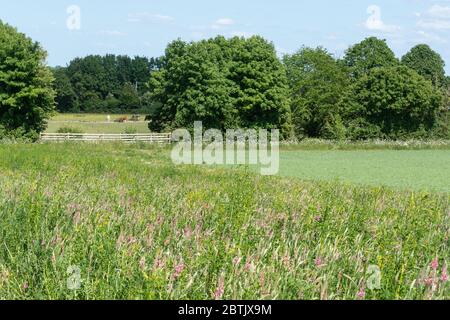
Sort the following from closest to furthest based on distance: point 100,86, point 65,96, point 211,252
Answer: point 211,252 → point 65,96 → point 100,86

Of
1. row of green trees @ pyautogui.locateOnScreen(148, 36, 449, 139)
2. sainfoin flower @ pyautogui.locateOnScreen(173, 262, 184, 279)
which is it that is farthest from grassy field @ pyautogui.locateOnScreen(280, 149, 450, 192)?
sainfoin flower @ pyautogui.locateOnScreen(173, 262, 184, 279)

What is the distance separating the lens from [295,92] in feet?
263

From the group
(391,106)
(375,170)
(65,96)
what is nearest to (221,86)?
(391,106)

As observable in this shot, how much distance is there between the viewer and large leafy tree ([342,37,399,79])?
83.8m

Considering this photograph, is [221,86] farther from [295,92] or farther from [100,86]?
[100,86]

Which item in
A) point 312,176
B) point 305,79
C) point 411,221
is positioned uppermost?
point 305,79

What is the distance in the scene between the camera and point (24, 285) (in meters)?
4.66

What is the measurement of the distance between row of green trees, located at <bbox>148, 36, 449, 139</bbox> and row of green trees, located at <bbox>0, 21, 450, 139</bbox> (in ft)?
0.40

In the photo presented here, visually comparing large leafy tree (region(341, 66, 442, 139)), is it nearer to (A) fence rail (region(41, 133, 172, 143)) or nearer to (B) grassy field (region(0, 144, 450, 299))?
(A) fence rail (region(41, 133, 172, 143))

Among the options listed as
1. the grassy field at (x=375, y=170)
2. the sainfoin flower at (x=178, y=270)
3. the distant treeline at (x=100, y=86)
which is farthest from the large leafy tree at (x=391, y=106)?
the sainfoin flower at (x=178, y=270)

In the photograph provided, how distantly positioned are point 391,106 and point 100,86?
76.6 meters

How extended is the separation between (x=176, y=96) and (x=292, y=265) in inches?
2270

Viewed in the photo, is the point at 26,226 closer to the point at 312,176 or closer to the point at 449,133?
the point at 312,176
